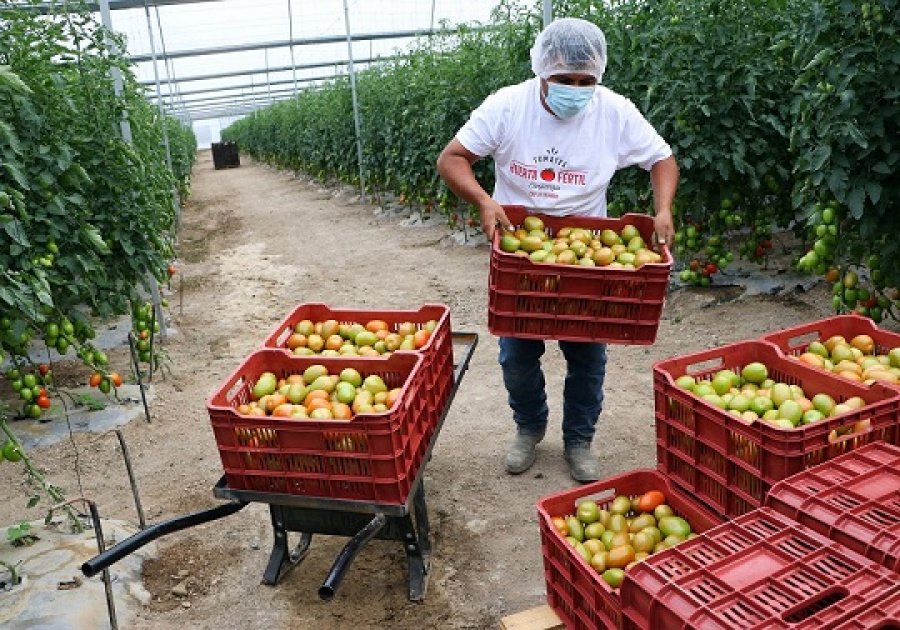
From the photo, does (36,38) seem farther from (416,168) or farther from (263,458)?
(416,168)

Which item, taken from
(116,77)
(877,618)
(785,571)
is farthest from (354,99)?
(877,618)

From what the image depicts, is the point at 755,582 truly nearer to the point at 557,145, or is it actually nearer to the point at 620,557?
the point at 620,557

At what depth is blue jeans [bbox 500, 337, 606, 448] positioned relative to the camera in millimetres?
3441

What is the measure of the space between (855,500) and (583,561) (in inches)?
27.5

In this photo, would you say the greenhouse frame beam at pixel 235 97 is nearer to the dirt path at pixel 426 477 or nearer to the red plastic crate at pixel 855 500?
the dirt path at pixel 426 477

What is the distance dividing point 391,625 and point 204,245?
30.5ft

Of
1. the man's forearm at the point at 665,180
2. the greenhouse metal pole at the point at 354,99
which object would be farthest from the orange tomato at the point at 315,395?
the greenhouse metal pole at the point at 354,99

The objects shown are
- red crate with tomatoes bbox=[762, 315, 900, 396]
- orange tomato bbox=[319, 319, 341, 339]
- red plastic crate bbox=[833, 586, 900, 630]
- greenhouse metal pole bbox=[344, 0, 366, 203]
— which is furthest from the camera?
greenhouse metal pole bbox=[344, 0, 366, 203]

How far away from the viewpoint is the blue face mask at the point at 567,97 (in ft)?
10.0

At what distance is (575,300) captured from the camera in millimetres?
2984

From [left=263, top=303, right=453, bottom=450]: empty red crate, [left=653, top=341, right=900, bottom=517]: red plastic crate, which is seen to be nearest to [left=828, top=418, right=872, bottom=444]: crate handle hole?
[left=653, top=341, right=900, bottom=517]: red plastic crate

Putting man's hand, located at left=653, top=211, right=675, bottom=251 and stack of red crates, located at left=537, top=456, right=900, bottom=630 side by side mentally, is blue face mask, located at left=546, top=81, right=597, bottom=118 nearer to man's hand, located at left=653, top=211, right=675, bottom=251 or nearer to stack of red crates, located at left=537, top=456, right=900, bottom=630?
man's hand, located at left=653, top=211, right=675, bottom=251

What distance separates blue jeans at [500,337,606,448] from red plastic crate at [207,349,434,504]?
36.0 inches

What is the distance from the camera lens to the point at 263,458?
256 cm
